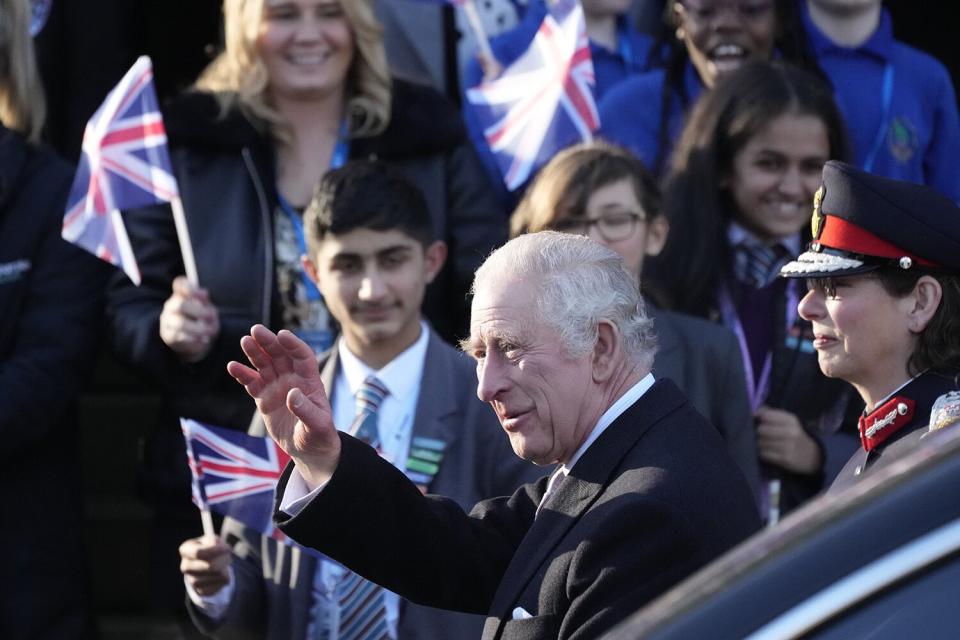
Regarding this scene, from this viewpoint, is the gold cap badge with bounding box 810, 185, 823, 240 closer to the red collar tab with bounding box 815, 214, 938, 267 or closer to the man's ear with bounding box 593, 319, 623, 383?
the red collar tab with bounding box 815, 214, 938, 267

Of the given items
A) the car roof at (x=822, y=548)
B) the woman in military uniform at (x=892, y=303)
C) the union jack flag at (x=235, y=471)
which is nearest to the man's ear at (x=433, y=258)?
the union jack flag at (x=235, y=471)

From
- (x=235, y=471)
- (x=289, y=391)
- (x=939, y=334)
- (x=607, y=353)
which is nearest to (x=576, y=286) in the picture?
(x=607, y=353)

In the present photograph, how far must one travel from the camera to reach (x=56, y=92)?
21.0ft

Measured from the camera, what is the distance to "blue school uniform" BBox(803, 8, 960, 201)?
17.1 ft

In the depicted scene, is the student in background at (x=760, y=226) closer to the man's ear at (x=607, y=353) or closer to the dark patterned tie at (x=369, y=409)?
the dark patterned tie at (x=369, y=409)

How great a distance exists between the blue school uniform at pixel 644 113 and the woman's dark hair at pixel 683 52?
0.01m

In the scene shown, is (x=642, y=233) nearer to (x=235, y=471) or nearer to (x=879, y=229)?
(x=235, y=471)

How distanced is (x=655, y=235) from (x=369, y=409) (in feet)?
3.19

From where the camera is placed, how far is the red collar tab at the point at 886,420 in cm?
297

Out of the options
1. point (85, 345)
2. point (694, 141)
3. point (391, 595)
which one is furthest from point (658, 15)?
point (391, 595)

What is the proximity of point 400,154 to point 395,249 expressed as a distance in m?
0.66

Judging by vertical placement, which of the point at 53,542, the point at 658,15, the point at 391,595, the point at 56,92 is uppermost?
the point at 658,15

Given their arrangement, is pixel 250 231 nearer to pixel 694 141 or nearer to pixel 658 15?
pixel 694 141

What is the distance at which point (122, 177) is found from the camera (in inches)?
181
